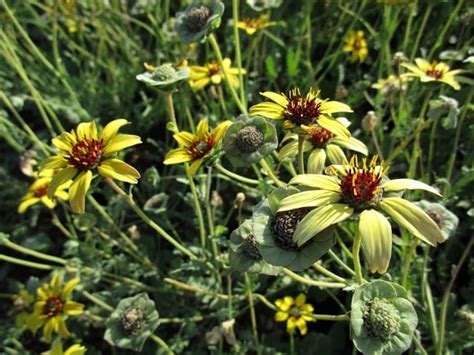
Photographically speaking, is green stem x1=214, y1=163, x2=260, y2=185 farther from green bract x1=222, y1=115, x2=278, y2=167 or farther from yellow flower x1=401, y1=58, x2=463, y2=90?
yellow flower x1=401, y1=58, x2=463, y2=90

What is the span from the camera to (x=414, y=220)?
4.52 ft

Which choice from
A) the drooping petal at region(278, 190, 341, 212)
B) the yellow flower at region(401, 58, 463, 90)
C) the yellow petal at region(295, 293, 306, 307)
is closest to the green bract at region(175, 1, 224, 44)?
the yellow flower at region(401, 58, 463, 90)

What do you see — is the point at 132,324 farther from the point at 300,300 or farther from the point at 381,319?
the point at 381,319

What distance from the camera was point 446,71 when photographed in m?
2.23

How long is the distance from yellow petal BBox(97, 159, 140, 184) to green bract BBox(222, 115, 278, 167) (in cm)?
33

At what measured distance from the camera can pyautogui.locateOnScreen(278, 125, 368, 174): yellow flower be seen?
6.09ft

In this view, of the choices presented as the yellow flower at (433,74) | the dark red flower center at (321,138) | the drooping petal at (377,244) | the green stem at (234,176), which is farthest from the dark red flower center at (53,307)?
the yellow flower at (433,74)

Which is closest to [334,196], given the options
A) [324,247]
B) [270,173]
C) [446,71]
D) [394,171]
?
[324,247]

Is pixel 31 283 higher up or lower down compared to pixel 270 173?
lower down

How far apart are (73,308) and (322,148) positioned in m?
1.32

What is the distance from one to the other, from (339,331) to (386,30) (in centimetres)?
159

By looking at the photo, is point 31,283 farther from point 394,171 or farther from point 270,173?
point 394,171

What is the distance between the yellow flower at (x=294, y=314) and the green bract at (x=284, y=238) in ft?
2.50

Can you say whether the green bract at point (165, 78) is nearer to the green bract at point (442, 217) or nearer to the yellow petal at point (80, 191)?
the yellow petal at point (80, 191)
